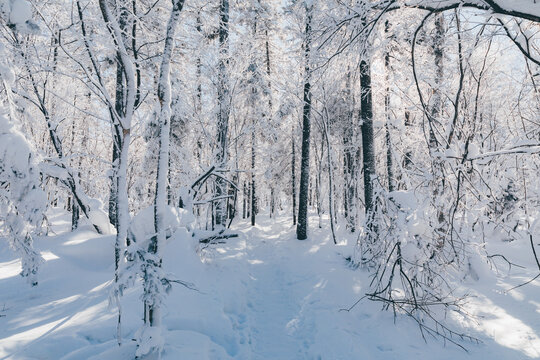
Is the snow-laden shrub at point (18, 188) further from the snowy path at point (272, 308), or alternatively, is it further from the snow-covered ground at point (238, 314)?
the snowy path at point (272, 308)

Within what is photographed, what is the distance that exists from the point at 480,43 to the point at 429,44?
6674 mm

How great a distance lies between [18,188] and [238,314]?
443 cm

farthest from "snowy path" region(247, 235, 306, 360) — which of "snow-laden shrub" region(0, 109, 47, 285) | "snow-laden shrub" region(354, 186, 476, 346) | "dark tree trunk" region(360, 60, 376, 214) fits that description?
"snow-laden shrub" region(0, 109, 47, 285)

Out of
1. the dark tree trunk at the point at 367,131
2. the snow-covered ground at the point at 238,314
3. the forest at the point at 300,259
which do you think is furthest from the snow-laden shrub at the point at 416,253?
the dark tree trunk at the point at 367,131

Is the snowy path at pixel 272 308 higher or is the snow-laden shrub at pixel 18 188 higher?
the snow-laden shrub at pixel 18 188

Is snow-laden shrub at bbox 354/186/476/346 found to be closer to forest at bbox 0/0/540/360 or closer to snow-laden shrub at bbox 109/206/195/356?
forest at bbox 0/0/540/360

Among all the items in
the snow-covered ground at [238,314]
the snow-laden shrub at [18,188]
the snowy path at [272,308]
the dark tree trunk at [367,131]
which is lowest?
the snowy path at [272,308]

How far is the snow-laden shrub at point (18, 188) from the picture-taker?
4160 mm

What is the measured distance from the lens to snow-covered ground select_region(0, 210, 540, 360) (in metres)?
4.23

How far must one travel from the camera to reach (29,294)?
592 centimetres

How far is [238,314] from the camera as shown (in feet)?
20.0

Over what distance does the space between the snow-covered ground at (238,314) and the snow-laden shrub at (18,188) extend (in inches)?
61.4

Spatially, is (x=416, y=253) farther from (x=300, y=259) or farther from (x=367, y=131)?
(x=300, y=259)

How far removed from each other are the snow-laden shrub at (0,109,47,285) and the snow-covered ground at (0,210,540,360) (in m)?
1.56
